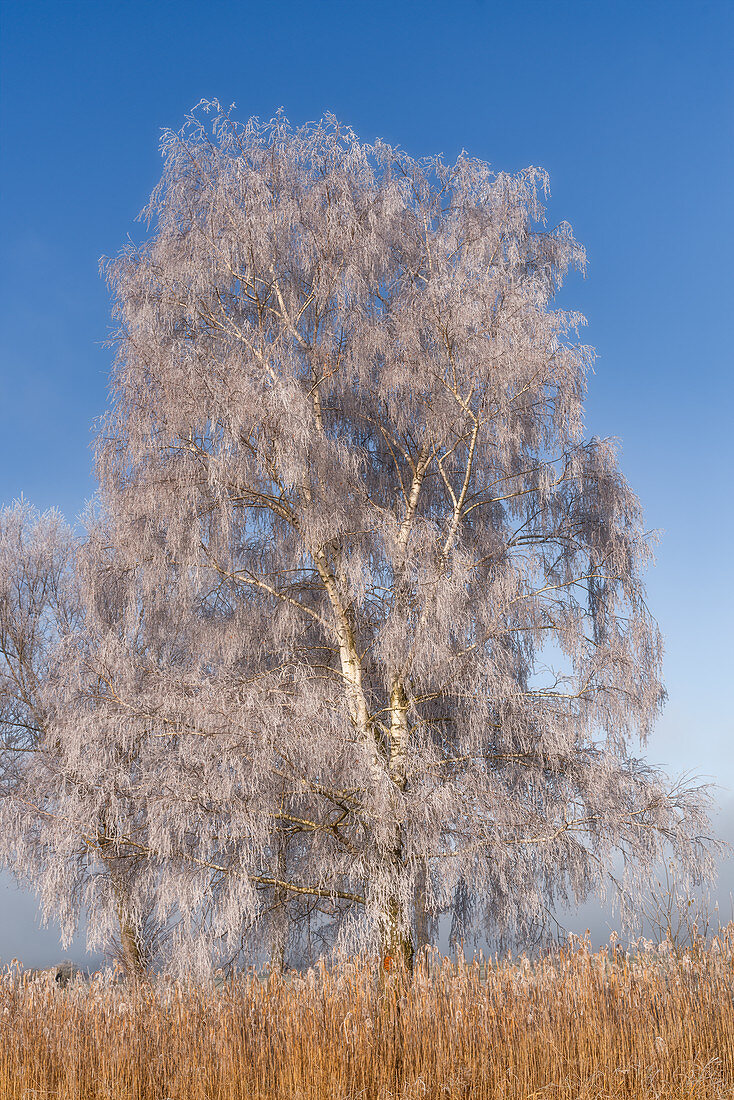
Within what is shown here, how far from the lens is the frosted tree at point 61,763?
7988 mm

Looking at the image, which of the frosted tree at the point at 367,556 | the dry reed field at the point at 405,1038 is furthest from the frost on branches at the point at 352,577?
the dry reed field at the point at 405,1038

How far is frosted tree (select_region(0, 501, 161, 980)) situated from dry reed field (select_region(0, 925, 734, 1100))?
2.24 m

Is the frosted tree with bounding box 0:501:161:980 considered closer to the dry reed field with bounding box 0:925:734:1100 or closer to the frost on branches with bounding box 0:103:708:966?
the frost on branches with bounding box 0:103:708:966

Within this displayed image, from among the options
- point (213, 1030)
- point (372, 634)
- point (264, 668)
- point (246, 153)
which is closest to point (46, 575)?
point (264, 668)

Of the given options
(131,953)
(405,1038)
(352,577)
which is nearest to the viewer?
(405,1038)

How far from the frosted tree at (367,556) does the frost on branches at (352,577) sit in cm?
3

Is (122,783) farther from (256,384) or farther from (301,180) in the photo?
(301,180)

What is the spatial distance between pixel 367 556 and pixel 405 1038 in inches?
193

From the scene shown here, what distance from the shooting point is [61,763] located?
29.5ft

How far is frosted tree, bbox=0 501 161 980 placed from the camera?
26.2 feet

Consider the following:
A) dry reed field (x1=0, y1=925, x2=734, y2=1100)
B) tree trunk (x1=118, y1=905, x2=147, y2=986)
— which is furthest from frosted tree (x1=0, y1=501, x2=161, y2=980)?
dry reed field (x1=0, y1=925, x2=734, y2=1100)

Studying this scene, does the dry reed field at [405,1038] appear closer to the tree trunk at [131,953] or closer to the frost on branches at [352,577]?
the frost on branches at [352,577]

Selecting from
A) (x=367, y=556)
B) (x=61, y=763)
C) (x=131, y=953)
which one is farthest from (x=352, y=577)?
(x=131, y=953)

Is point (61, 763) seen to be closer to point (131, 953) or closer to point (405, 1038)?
point (131, 953)
